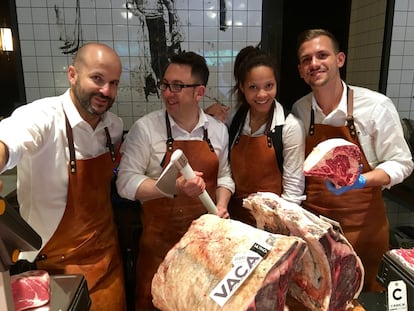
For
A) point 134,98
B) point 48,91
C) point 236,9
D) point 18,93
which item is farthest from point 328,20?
point 18,93

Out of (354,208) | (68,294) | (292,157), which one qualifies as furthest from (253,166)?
(68,294)

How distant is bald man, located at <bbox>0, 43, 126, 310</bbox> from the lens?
1722 mm

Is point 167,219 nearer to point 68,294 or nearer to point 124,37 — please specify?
point 68,294

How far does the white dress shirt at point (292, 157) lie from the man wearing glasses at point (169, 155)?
1.00 ft

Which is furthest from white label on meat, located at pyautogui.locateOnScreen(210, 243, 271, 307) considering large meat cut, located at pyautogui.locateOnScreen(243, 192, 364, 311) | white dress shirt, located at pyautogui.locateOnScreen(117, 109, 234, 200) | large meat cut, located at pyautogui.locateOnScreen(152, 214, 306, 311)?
white dress shirt, located at pyautogui.locateOnScreen(117, 109, 234, 200)

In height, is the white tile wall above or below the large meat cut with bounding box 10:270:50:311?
above

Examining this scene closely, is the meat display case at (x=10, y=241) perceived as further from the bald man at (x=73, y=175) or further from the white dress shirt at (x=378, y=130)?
the white dress shirt at (x=378, y=130)

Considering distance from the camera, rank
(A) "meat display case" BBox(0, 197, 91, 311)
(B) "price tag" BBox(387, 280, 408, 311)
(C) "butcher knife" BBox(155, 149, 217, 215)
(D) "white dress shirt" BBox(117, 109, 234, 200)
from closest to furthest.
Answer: (A) "meat display case" BBox(0, 197, 91, 311) → (B) "price tag" BBox(387, 280, 408, 311) → (C) "butcher knife" BBox(155, 149, 217, 215) → (D) "white dress shirt" BBox(117, 109, 234, 200)

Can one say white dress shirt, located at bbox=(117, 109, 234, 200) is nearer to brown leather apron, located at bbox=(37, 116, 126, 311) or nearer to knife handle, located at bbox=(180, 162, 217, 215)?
brown leather apron, located at bbox=(37, 116, 126, 311)

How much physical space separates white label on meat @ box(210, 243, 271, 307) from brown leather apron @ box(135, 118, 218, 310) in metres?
0.82

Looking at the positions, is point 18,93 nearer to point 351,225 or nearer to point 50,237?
point 50,237

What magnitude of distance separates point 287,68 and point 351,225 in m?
1.49

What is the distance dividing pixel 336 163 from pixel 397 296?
54cm

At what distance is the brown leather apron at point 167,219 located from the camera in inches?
78.7
